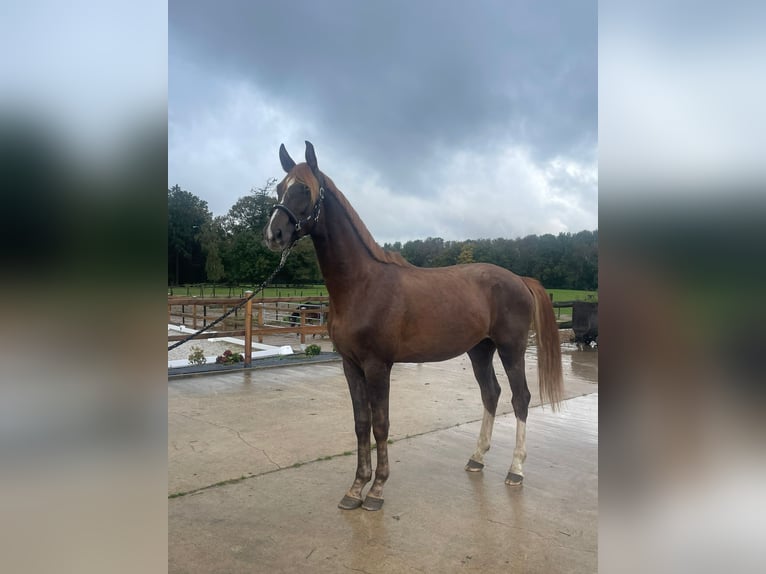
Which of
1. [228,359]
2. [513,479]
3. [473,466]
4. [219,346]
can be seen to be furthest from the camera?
[219,346]

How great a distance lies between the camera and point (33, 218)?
48 cm

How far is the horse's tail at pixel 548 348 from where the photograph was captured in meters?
3.22

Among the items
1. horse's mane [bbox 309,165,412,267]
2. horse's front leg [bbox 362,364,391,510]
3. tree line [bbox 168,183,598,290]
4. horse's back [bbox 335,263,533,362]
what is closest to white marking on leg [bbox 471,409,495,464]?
horse's back [bbox 335,263,533,362]

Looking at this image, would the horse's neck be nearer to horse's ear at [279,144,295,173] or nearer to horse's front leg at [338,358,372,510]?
horse's ear at [279,144,295,173]

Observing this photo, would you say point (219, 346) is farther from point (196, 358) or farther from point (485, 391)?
point (485, 391)

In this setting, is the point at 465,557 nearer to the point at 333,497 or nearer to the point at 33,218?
the point at 333,497

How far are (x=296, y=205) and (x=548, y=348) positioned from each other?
2.00 meters

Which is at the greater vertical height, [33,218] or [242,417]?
[33,218]

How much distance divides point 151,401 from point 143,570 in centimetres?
20

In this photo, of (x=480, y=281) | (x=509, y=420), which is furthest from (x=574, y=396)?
(x=480, y=281)

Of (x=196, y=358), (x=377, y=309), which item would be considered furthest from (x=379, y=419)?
(x=196, y=358)

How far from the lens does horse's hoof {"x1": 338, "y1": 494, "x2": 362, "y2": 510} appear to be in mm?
2462

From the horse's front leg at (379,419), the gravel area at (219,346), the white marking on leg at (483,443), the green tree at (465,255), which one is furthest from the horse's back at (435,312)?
the green tree at (465,255)

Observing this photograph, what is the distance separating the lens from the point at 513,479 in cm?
281
